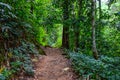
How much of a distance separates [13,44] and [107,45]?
315 inches

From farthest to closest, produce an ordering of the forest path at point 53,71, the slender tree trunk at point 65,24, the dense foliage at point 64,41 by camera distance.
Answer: the slender tree trunk at point 65,24, the forest path at point 53,71, the dense foliage at point 64,41

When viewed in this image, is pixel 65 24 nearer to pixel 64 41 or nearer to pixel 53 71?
pixel 64 41

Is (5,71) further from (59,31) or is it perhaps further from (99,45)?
(59,31)

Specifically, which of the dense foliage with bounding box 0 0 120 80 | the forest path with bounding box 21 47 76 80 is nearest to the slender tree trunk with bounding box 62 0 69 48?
the dense foliage with bounding box 0 0 120 80

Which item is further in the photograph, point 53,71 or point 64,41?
point 64,41

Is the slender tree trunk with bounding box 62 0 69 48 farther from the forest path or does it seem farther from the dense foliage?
the forest path

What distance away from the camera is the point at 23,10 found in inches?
430

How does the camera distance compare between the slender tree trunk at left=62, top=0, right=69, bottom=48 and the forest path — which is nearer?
the forest path

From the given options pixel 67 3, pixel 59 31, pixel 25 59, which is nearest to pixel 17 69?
pixel 25 59

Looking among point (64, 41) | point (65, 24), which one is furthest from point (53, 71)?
point (64, 41)

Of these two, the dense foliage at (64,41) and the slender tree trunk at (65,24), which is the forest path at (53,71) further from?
the slender tree trunk at (65,24)

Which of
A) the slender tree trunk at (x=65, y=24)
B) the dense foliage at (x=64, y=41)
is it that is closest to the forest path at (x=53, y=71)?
the dense foliage at (x=64, y=41)

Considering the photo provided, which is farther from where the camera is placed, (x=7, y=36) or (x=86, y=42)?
(x=86, y=42)

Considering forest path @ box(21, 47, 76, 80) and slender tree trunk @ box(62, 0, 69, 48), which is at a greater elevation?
slender tree trunk @ box(62, 0, 69, 48)
